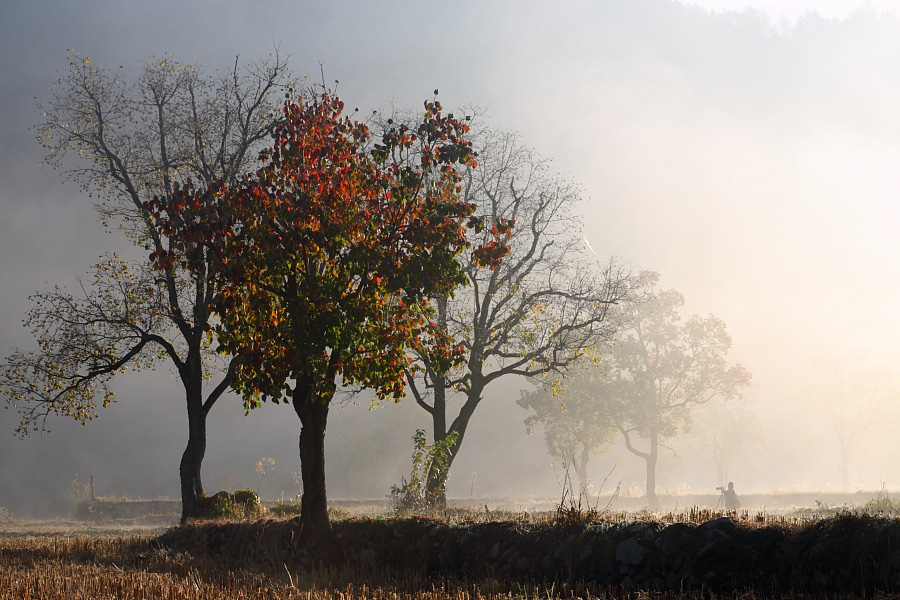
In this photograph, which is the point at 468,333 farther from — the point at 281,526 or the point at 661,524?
the point at 661,524

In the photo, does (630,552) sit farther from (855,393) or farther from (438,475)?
(855,393)

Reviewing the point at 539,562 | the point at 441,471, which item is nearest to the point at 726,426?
the point at 441,471

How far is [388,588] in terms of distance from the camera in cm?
877

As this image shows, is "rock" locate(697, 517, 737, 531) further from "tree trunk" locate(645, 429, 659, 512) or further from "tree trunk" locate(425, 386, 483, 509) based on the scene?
"tree trunk" locate(645, 429, 659, 512)

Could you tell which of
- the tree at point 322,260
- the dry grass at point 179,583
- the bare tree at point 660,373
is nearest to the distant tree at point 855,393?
the bare tree at point 660,373

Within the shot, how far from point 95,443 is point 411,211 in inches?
4412

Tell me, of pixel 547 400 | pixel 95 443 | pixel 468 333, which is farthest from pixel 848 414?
pixel 95 443

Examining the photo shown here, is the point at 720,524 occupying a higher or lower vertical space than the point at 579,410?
lower

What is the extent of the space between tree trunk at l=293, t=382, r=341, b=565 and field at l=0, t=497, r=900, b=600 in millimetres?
274

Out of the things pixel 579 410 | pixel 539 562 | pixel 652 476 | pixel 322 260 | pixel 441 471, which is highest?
pixel 322 260

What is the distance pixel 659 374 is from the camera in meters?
47.6

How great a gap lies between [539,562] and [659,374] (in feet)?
132

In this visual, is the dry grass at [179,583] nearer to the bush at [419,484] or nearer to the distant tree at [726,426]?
the bush at [419,484]

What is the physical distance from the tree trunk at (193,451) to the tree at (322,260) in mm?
10699
